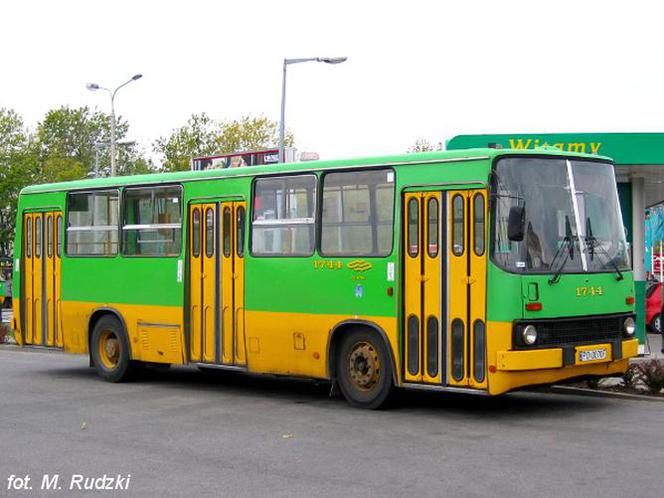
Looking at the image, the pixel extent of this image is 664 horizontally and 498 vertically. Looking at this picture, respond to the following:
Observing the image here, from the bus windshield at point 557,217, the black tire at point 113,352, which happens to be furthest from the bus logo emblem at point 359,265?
the black tire at point 113,352

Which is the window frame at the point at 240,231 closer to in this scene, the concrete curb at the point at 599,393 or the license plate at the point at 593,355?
the concrete curb at the point at 599,393

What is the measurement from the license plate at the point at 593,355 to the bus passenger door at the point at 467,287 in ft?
3.85

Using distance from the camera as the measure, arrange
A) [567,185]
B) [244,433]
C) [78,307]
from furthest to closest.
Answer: [78,307] → [567,185] → [244,433]

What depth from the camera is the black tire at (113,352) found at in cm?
1641

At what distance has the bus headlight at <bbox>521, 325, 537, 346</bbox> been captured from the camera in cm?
1148

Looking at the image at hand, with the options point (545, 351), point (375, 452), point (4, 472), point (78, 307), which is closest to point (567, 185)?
point (545, 351)

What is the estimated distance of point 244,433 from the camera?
1134 centimetres

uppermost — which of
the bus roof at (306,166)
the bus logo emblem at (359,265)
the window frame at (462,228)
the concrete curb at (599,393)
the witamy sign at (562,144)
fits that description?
the witamy sign at (562,144)

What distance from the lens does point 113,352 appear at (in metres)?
16.8

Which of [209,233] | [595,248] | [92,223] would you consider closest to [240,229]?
[209,233]

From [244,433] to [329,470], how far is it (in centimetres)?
230

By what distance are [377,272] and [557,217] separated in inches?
85.7

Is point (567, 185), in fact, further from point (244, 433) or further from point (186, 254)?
point (186, 254)

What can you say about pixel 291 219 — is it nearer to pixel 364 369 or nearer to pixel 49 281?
pixel 364 369
